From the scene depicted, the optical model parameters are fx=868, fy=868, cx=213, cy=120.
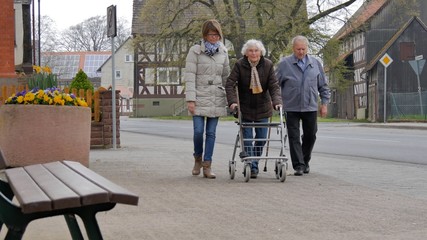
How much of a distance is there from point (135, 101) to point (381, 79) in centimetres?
3482

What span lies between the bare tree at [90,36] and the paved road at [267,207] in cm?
9451

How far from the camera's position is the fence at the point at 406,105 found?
49.4m

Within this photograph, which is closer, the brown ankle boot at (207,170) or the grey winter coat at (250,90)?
the grey winter coat at (250,90)

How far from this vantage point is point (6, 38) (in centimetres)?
2142

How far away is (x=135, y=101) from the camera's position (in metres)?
86.8

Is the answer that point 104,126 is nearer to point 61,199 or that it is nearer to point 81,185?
point 81,185

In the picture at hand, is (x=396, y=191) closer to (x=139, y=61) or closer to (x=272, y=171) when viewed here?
(x=272, y=171)

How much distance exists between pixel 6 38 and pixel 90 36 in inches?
3560

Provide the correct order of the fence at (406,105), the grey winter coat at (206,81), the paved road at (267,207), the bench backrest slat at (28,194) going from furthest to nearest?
the fence at (406,105) → the grey winter coat at (206,81) → the paved road at (267,207) → the bench backrest slat at (28,194)

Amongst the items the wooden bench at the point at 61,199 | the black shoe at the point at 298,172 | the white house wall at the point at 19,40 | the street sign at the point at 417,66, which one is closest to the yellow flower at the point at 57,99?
the black shoe at the point at 298,172

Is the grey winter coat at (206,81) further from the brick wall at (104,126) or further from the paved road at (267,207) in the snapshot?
the brick wall at (104,126)

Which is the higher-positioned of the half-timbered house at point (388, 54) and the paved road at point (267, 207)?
the half-timbered house at point (388, 54)

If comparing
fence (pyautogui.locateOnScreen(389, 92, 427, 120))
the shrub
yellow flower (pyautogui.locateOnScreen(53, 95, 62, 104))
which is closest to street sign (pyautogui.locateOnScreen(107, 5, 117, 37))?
the shrub

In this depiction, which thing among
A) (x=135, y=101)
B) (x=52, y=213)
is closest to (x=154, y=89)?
(x=135, y=101)
